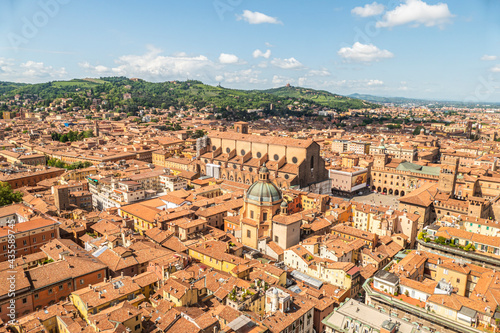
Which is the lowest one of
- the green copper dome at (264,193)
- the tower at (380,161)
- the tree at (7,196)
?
the tree at (7,196)

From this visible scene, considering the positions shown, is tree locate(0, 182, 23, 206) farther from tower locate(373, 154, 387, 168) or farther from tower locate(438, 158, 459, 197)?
tower locate(373, 154, 387, 168)

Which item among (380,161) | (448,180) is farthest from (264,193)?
(380,161)

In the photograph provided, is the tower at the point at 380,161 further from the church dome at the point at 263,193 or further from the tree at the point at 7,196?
the tree at the point at 7,196

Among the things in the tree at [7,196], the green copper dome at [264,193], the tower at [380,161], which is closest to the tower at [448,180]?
the tower at [380,161]

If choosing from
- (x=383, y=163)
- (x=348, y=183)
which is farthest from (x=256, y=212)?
(x=383, y=163)

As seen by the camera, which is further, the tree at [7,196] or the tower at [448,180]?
the tower at [448,180]

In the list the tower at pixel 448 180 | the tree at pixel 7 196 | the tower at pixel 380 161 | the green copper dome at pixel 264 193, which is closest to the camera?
the green copper dome at pixel 264 193

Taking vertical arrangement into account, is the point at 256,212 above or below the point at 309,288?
above

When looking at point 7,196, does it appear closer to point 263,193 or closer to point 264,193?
point 263,193

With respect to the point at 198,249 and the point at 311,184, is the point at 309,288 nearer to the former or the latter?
the point at 198,249
